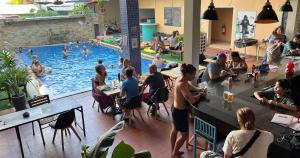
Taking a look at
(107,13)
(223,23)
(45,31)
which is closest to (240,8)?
(223,23)

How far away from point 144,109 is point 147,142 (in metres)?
1.65

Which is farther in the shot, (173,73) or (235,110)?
(173,73)

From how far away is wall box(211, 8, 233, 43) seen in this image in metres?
15.8

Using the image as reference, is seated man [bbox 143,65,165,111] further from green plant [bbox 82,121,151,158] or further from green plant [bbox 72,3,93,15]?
green plant [bbox 72,3,93,15]

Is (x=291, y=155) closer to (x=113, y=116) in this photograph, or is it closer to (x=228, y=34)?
(x=113, y=116)

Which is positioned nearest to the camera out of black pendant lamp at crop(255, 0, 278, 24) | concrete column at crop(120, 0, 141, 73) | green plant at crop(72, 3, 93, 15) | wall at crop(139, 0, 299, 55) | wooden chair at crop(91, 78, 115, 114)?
black pendant lamp at crop(255, 0, 278, 24)

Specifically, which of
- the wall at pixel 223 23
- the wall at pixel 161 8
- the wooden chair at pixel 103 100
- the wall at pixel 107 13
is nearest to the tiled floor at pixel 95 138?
the wooden chair at pixel 103 100

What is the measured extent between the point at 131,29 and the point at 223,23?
31.0 ft

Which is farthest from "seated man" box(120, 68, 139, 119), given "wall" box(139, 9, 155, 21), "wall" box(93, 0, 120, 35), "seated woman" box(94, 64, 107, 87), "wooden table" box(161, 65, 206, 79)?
"wall" box(139, 9, 155, 21)

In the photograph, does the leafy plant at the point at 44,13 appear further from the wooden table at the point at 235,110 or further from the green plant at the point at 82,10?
the wooden table at the point at 235,110

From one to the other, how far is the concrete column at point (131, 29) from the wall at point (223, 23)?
8.96 m

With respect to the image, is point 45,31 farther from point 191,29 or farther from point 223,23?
point 191,29

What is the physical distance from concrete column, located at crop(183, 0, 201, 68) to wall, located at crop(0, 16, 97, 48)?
50.5ft

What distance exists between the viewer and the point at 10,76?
673 centimetres
